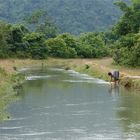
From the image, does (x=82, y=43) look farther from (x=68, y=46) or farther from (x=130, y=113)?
(x=130, y=113)

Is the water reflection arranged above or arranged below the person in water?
below

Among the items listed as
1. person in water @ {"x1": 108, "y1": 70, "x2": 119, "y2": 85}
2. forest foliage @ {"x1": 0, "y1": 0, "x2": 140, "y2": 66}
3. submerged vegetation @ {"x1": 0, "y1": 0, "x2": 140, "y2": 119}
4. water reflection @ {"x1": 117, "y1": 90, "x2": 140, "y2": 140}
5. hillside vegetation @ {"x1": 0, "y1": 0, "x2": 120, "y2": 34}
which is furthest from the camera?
hillside vegetation @ {"x1": 0, "y1": 0, "x2": 120, "y2": 34}

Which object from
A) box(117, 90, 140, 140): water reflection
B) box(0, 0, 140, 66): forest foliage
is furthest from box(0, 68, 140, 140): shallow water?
box(0, 0, 140, 66): forest foliage

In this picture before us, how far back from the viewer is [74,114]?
886 inches

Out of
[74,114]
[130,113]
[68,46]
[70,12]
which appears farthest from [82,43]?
[74,114]

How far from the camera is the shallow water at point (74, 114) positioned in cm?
1823

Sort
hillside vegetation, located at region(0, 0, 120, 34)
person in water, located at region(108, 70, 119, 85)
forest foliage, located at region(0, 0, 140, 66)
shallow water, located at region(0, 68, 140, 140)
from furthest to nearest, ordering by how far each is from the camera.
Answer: hillside vegetation, located at region(0, 0, 120, 34)
forest foliage, located at region(0, 0, 140, 66)
person in water, located at region(108, 70, 119, 85)
shallow water, located at region(0, 68, 140, 140)

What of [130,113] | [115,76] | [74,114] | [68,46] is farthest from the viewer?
[68,46]

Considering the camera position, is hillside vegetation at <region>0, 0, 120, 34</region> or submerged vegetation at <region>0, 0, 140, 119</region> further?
hillside vegetation at <region>0, 0, 120, 34</region>

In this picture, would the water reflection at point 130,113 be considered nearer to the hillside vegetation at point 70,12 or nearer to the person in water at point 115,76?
the person in water at point 115,76

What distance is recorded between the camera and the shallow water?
18.2 m

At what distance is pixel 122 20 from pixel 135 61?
26.4ft

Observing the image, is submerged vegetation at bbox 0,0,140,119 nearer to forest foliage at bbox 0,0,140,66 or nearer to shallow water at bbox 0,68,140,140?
forest foliage at bbox 0,0,140,66

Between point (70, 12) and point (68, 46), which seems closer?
point (68, 46)
